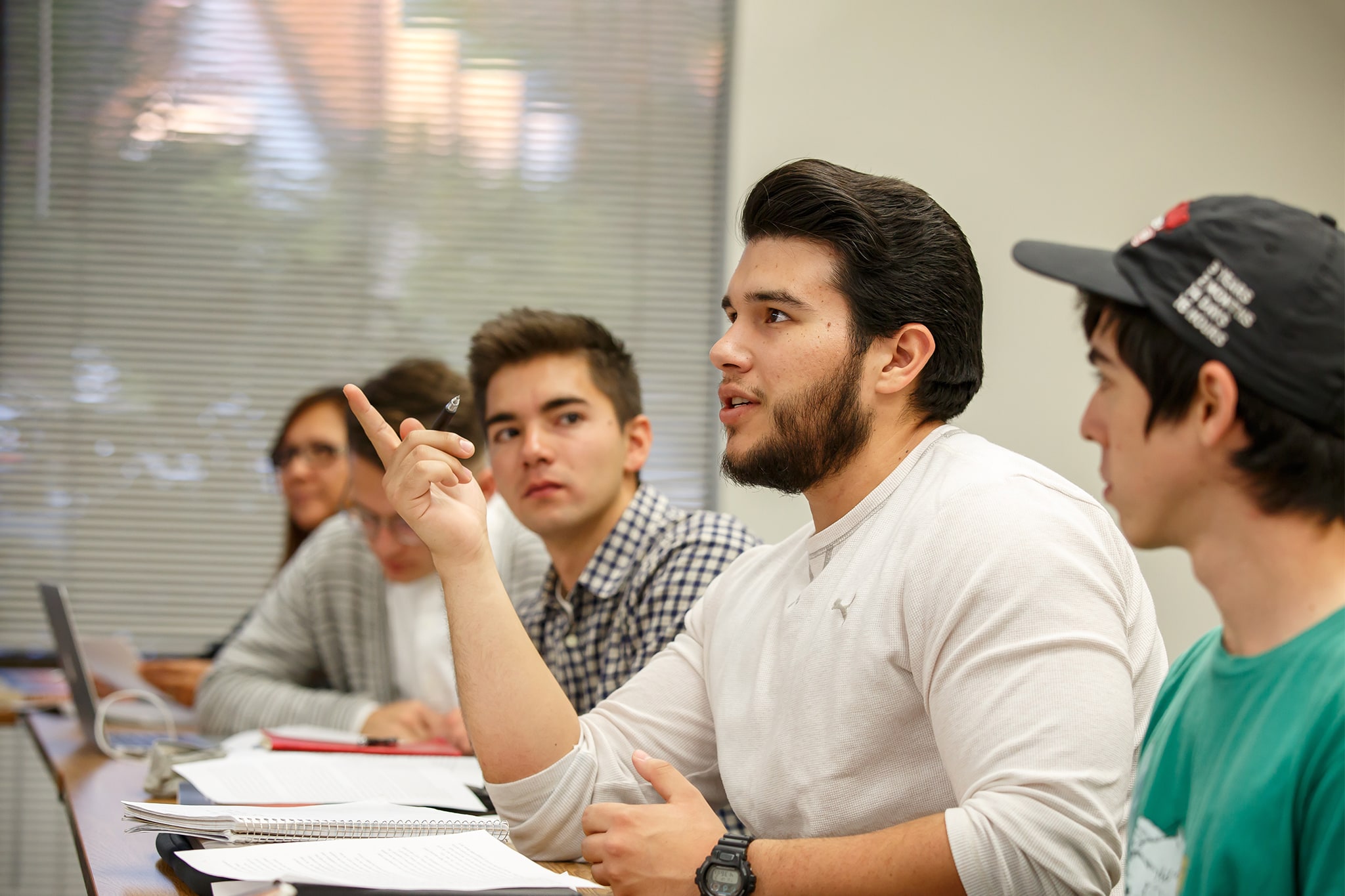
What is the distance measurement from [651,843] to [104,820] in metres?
0.88

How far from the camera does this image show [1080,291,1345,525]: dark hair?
31.4 inches

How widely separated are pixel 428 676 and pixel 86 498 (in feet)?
5.68

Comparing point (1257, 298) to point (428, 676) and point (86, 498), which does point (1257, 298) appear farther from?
point (86, 498)

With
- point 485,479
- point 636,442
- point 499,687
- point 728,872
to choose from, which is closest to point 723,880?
point 728,872

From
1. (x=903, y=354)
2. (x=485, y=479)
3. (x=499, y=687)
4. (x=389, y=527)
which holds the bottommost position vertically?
(x=389, y=527)

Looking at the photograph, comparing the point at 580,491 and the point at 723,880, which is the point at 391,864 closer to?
the point at 723,880

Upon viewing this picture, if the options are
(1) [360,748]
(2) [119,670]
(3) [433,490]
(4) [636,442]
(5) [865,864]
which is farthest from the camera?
(2) [119,670]

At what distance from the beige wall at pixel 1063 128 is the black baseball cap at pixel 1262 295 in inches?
88.8

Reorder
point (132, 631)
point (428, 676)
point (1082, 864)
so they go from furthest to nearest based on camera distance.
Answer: point (132, 631) → point (428, 676) → point (1082, 864)

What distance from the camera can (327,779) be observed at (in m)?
1.60

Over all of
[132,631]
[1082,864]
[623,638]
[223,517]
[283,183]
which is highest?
[283,183]

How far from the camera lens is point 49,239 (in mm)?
3615

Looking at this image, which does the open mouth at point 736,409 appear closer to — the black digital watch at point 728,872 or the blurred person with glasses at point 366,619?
the black digital watch at point 728,872

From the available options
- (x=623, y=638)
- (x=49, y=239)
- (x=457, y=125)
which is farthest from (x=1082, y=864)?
(x=49, y=239)
